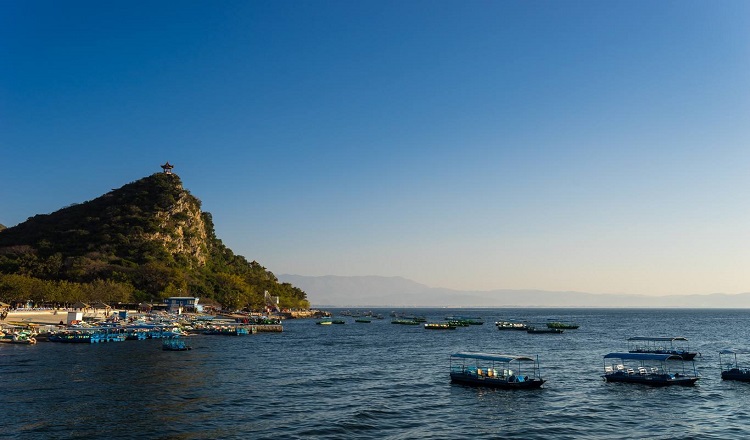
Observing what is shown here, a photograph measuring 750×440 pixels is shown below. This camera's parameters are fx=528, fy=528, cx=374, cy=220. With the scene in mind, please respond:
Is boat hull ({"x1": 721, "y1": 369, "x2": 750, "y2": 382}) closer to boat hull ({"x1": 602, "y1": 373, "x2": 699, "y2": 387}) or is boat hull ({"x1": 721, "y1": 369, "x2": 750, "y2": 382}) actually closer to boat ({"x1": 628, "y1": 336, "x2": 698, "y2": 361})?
boat hull ({"x1": 602, "y1": 373, "x2": 699, "y2": 387})

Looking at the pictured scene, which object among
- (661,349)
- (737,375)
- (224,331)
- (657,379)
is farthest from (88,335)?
(737,375)

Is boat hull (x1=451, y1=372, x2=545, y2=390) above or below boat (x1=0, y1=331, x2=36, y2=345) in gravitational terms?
below

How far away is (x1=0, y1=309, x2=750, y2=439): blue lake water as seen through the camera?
1500 inches

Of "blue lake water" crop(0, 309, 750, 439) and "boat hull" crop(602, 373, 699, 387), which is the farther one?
"boat hull" crop(602, 373, 699, 387)

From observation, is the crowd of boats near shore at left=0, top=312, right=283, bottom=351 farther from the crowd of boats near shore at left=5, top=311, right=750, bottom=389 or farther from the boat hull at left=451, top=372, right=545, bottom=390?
the boat hull at left=451, top=372, right=545, bottom=390

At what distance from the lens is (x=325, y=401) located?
47.8 m

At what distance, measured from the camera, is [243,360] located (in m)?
75.5

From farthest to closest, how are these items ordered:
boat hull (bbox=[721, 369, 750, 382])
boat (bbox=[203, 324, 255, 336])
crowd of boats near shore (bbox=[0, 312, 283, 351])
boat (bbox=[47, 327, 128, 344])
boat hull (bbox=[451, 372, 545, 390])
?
1. boat (bbox=[203, 324, 255, 336])
2. boat (bbox=[47, 327, 128, 344])
3. crowd of boats near shore (bbox=[0, 312, 283, 351])
4. boat hull (bbox=[721, 369, 750, 382])
5. boat hull (bbox=[451, 372, 545, 390])

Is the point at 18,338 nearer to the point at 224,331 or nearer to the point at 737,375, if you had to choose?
the point at 224,331

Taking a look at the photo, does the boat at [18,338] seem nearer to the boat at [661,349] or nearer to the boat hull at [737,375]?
the boat at [661,349]

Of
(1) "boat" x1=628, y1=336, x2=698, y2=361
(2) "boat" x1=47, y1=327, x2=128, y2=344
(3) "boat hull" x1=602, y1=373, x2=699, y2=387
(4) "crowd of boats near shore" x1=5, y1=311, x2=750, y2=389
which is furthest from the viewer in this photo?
(2) "boat" x1=47, y1=327, x2=128, y2=344

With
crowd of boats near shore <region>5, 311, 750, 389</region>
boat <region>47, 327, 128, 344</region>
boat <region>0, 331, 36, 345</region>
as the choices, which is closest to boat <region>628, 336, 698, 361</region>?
crowd of boats near shore <region>5, 311, 750, 389</region>

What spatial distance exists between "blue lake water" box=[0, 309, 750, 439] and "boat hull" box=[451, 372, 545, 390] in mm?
733

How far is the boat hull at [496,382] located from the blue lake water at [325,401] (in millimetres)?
733
